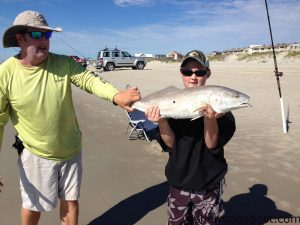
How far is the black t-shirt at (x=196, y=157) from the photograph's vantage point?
3103mm

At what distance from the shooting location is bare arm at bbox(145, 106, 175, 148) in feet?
10.0

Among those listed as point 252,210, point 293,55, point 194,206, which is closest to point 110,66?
point 293,55

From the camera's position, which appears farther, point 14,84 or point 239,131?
point 239,131

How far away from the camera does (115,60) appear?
115 feet

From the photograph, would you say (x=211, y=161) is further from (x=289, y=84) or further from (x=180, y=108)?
(x=289, y=84)

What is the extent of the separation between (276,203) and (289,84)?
483 inches

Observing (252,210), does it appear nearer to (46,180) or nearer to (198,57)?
(198,57)

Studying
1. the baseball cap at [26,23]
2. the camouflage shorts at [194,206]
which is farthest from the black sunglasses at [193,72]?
the baseball cap at [26,23]

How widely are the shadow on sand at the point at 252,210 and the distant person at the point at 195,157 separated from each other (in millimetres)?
1624

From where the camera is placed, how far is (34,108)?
3283mm

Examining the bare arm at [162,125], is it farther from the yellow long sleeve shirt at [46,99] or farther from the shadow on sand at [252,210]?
the shadow on sand at [252,210]

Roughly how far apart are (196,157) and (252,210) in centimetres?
224

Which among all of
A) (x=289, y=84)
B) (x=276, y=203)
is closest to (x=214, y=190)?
(x=276, y=203)

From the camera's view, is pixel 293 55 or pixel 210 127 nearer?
pixel 210 127
